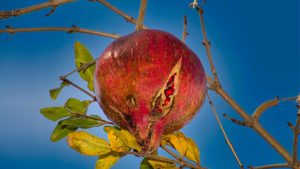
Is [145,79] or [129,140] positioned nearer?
[145,79]

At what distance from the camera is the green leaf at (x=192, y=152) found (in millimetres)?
1068

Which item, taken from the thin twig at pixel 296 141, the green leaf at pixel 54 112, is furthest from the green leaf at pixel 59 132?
the thin twig at pixel 296 141

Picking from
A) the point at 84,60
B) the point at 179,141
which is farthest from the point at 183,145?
the point at 84,60

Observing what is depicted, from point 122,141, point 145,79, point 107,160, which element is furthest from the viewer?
point 107,160

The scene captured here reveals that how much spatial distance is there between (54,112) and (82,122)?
0.08m

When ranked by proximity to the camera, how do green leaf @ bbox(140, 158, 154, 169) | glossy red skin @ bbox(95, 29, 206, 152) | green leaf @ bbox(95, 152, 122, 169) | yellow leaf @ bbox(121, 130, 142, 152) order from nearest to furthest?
1. glossy red skin @ bbox(95, 29, 206, 152)
2. yellow leaf @ bbox(121, 130, 142, 152)
3. green leaf @ bbox(95, 152, 122, 169)
4. green leaf @ bbox(140, 158, 154, 169)

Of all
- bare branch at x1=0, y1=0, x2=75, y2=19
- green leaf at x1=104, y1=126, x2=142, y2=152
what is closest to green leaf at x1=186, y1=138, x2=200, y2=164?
green leaf at x1=104, y1=126, x2=142, y2=152

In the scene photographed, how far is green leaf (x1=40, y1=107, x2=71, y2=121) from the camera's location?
1.06m

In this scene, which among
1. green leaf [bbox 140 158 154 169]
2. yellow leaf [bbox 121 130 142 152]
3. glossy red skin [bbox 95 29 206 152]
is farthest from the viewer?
green leaf [bbox 140 158 154 169]

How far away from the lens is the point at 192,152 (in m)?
1.07

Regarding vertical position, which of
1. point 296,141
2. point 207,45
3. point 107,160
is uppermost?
point 207,45

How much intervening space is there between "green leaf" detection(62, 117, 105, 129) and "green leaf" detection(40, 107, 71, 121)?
25 millimetres

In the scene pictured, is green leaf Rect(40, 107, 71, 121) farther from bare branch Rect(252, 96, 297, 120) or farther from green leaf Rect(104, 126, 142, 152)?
bare branch Rect(252, 96, 297, 120)

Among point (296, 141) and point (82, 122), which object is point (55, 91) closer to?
point (82, 122)
